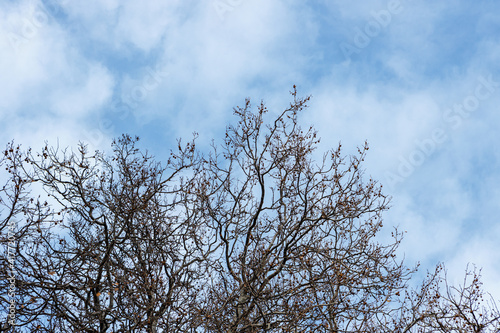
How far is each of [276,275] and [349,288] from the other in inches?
68.4

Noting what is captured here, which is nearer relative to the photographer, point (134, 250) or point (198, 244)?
point (134, 250)

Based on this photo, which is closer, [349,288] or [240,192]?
[349,288]

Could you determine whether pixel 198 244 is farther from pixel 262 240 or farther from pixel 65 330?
pixel 65 330

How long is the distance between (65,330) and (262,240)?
17.0 feet

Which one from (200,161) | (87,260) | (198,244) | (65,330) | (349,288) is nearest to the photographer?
(65,330)

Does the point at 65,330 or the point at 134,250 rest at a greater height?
the point at 134,250

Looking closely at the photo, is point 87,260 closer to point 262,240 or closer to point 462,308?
point 262,240

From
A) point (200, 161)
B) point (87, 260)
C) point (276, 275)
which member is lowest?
point (276, 275)

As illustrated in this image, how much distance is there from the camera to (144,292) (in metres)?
8.77

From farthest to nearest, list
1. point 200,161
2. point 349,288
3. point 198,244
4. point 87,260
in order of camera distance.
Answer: point 200,161 < point 198,244 < point 349,288 < point 87,260

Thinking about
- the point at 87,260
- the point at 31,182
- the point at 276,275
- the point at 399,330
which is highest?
the point at 31,182

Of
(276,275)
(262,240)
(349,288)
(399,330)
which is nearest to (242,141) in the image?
(262,240)

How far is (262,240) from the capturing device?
38.2 ft

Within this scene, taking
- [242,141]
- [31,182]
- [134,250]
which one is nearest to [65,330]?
[134,250]
